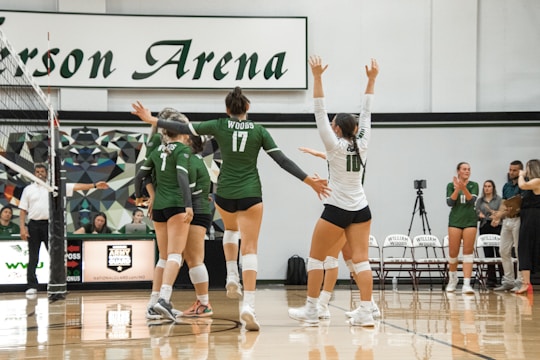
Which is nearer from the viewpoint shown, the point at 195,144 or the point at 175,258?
the point at 175,258

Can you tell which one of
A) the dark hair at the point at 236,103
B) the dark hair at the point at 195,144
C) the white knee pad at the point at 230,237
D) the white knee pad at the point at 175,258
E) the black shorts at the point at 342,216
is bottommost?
the white knee pad at the point at 175,258

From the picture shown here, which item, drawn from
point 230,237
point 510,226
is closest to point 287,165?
point 230,237

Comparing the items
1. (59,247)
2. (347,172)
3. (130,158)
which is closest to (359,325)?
(347,172)

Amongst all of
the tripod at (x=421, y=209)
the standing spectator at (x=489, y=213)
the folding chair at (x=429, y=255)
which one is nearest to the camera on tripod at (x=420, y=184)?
the tripod at (x=421, y=209)

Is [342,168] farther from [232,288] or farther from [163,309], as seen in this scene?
[163,309]

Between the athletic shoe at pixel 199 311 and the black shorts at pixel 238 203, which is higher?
the black shorts at pixel 238 203

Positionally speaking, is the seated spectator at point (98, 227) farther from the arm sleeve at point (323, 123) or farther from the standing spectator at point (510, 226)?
the arm sleeve at point (323, 123)

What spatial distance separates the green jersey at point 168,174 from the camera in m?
7.36

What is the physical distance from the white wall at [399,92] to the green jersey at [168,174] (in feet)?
33.1

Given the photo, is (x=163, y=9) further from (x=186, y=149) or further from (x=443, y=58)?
(x=186, y=149)

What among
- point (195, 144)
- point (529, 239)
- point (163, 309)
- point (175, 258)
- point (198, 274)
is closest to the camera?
point (163, 309)

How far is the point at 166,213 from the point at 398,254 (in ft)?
35.8

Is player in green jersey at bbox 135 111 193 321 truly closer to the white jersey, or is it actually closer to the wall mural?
the white jersey

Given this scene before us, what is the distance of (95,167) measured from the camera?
16844 mm
